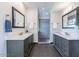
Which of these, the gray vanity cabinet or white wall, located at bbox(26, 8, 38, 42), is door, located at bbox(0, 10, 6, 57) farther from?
white wall, located at bbox(26, 8, 38, 42)

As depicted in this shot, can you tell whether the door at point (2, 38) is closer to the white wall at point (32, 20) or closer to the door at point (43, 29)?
the white wall at point (32, 20)

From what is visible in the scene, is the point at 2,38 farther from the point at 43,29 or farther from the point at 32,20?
the point at 43,29

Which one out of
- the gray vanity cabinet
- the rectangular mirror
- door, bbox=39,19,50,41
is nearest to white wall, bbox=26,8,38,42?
the rectangular mirror

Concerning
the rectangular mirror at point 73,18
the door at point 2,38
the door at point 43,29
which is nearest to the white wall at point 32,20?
the rectangular mirror at point 73,18

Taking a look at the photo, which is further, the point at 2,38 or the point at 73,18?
the point at 73,18

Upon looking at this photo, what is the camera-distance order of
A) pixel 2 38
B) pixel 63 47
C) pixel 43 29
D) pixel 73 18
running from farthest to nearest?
pixel 43 29 < pixel 73 18 < pixel 63 47 < pixel 2 38

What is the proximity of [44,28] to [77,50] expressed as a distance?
296 inches

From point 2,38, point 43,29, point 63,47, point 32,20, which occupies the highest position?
point 32,20

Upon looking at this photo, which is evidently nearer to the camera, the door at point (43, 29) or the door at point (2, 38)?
the door at point (2, 38)

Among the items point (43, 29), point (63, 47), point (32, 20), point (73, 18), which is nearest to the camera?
point (63, 47)

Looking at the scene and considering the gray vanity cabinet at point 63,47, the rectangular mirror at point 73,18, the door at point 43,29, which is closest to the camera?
the gray vanity cabinet at point 63,47

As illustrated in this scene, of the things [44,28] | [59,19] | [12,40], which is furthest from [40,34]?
[12,40]

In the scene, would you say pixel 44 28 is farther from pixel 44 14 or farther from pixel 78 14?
pixel 78 14

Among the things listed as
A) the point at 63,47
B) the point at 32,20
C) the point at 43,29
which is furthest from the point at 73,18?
the point at 43,29
